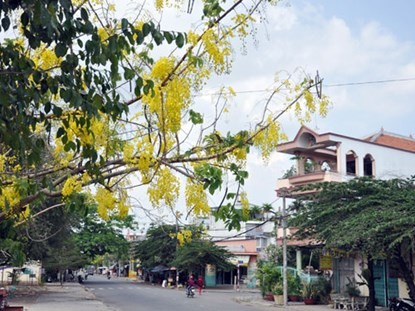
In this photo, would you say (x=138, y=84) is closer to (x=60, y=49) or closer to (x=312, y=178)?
(x=60, y=49)

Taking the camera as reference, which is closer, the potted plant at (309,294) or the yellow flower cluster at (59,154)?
the yellow flower cluster at (59,154)

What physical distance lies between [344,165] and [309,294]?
6.36 metres

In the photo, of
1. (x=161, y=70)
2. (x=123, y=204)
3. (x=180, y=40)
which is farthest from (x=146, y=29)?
(x=123, y=204)

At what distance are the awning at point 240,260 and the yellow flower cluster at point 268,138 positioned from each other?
4200cm

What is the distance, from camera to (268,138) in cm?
555

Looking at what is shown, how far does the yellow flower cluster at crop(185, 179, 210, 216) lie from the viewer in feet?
17.6

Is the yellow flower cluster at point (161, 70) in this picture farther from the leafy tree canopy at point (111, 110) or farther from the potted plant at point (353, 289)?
the potted plant at point (353, 289)

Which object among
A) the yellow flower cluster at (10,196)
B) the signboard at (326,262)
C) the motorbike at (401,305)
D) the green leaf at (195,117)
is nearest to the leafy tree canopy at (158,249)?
the signboard at (326,262)

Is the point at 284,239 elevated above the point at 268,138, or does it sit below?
above

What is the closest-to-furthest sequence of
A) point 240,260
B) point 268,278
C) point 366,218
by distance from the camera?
point 366,218
point 268,278
point 240,260

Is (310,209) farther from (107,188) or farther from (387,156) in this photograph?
(107,188)

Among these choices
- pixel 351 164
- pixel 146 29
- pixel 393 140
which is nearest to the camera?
pixel 146 29

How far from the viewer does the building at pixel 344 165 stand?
1061 inches

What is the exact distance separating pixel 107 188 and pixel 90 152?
1.18 metres
